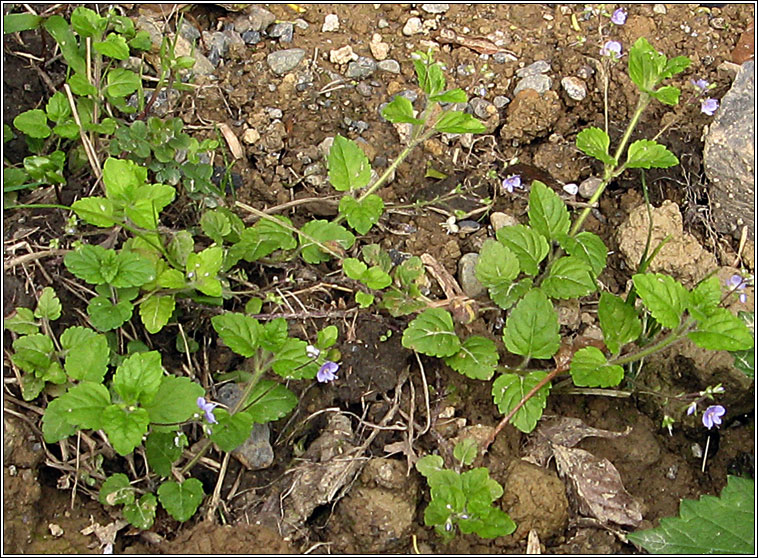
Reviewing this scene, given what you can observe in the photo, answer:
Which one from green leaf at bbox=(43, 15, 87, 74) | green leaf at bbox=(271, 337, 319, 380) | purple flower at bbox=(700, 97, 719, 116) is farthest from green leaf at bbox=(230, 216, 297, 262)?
purple flower at bbox=(700, 97, 719, 116)

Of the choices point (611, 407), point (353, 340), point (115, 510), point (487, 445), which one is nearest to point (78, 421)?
point (115, 510)

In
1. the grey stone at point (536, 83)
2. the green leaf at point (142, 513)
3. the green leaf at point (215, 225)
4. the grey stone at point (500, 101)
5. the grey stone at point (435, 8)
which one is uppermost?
the grey stone at point (435, 8)

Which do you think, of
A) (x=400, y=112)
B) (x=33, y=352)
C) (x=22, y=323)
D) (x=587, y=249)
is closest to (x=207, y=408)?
(x=33, y=352)

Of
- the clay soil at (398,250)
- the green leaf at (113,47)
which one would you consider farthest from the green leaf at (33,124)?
the green leaf at (113,47)

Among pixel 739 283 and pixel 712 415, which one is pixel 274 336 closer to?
pixel 712 415

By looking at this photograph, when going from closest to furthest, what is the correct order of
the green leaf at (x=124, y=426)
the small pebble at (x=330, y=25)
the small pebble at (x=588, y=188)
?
1. the green leaf at (x=124, y=426)
2. the small pebble at (x=588, y=188)
3. the small pebble at (x=330, y=25)

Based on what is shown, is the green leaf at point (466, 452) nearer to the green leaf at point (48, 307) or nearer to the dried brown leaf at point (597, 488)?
the dried brown leaf at point (597, 488)
